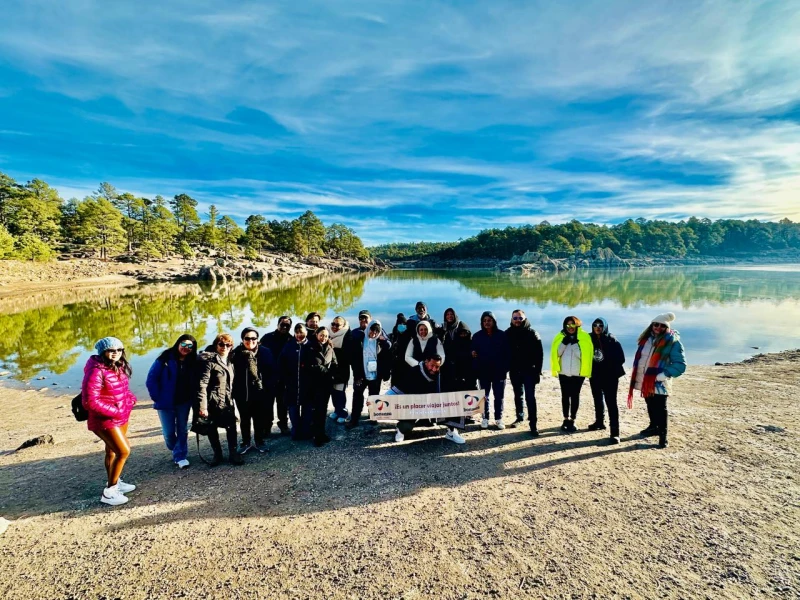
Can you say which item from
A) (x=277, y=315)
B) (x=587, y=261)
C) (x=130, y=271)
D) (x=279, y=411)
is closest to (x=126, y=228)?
(x=130, y=271)

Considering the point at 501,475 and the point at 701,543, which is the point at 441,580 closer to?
the point at 501,475

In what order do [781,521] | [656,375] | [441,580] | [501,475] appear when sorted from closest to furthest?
[441,580], [781,521], [501,475], [656,375]

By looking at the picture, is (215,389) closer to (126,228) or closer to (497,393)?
(497,393)

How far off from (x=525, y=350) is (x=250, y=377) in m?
4.57

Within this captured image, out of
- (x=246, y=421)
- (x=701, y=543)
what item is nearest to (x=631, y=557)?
(x=701, y=543)

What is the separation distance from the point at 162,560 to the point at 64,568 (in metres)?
0.85

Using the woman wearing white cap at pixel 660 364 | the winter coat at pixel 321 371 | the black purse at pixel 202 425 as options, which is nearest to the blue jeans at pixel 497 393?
the woman wearing white cap at pixel 660 364

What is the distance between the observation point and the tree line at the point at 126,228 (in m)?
47.5

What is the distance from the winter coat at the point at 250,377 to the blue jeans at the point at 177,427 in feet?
2.27

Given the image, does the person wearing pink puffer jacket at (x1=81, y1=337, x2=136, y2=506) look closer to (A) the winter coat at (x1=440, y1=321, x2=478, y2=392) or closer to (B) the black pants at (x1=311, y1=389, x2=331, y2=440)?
(B) the black pants at (x1=311, y1=389, x2=331, y2=440)

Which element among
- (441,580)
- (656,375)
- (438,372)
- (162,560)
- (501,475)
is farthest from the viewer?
(438,372)

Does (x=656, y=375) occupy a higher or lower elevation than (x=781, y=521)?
higher

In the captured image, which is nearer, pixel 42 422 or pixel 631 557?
pixel 631 557

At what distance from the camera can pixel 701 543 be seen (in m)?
3.64
